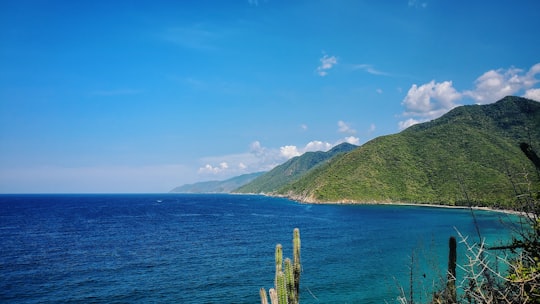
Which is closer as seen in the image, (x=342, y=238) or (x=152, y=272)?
(x=152, y=272)

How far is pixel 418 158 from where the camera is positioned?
6147 inches

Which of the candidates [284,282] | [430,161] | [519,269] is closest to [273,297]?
[284,282]

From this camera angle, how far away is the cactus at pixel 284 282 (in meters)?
10.1

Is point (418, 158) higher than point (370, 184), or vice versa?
point (418, 158)

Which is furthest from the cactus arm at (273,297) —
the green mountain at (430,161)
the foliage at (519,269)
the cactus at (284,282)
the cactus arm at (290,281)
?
the green mountain at (430,161)

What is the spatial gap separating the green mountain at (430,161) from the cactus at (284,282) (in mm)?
122633

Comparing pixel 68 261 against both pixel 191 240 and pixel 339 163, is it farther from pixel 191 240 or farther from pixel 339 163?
pixel 339 163

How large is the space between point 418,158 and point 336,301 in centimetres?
14153

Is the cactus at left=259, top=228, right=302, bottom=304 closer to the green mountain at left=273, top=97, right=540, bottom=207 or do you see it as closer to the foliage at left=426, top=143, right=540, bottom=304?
the foliage at left=426, top=143, right=540, bottom=304

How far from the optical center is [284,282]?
35.1ft

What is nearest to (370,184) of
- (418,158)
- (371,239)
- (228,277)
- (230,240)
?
(418,158)

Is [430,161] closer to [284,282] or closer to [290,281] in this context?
[290,281]

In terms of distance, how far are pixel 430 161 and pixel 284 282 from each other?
15636cm

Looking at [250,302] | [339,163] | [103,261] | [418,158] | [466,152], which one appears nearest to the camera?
[250,302]
